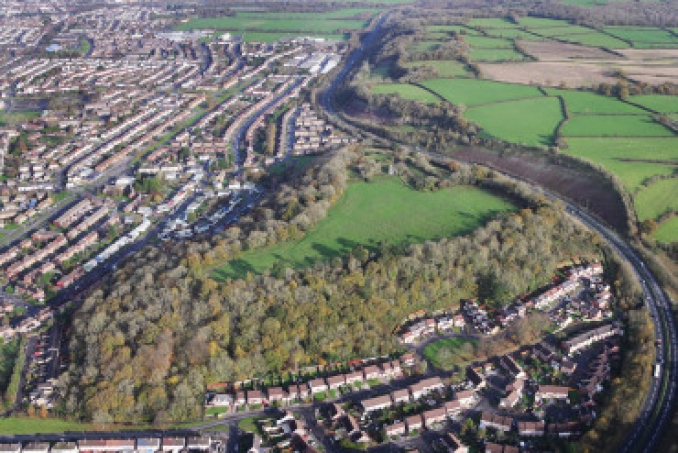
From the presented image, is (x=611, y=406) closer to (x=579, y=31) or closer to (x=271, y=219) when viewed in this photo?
(x=271, y=219)

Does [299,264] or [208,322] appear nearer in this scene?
[208,322]

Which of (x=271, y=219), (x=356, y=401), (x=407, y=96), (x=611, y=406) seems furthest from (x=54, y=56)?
(x=611, y=406)

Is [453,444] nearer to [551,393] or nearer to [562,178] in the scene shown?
[551,393]

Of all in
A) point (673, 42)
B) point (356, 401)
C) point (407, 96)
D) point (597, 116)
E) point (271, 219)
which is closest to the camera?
point (356, 401)

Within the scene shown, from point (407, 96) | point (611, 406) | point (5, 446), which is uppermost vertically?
point (407, 96)

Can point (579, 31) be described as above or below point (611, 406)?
above
